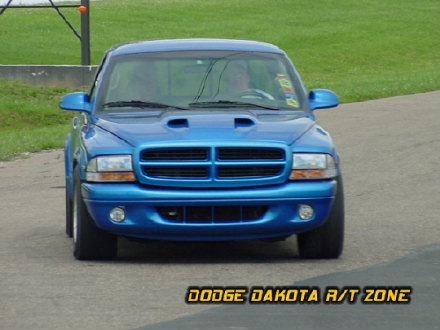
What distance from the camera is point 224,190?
943 cm

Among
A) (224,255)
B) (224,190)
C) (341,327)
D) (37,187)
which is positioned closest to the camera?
(341,327)

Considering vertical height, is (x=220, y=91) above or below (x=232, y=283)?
above

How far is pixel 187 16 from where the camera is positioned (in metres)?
62.5

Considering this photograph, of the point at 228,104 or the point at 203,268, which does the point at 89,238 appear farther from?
the point at 228,104

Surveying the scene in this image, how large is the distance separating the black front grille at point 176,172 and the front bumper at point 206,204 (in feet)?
0.32

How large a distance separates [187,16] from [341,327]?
55.7 meters

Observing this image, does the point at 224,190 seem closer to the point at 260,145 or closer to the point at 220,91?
the point at 260,145

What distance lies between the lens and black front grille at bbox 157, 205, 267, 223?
372 inches

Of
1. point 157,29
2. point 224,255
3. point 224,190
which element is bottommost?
point 157,29

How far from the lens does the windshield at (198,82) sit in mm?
10578

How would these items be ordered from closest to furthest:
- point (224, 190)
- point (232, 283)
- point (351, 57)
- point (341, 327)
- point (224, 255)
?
point (341, 327) < point (232, 283) < point (224, 190) < point (224, 255) < point (351, 57)

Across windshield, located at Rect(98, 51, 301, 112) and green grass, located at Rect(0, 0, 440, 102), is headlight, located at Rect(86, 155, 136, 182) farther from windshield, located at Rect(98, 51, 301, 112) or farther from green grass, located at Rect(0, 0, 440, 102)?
green grass, located at Rect(0, 0, 440, 102)

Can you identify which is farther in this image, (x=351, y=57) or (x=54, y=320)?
(x=351, y=57)

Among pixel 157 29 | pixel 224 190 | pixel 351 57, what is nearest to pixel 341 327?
pixel 224 190
